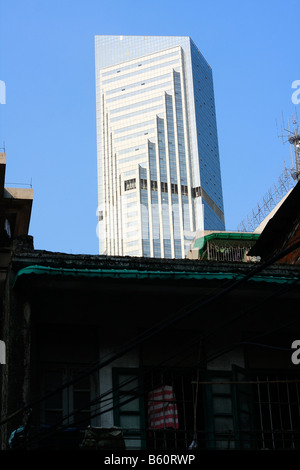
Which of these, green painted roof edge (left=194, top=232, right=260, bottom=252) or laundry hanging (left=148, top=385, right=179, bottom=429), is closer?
laundry hanging (left=148, top=385, right=179, bottom=429)

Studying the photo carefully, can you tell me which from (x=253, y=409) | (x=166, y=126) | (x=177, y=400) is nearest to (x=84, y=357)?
(x=177, y=400)

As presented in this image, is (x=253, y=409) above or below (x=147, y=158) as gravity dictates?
below

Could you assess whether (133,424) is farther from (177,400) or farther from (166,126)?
(166,126)

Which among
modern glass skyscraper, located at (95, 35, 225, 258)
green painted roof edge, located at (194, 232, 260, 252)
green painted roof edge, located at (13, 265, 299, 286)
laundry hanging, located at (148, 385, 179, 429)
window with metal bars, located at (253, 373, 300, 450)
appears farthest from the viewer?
modern glass skyscraper, located at (95, 35, 225, 258)

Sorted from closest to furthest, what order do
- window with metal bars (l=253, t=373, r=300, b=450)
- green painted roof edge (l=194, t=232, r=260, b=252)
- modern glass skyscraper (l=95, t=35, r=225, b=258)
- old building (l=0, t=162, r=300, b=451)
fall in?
old building (l=0, t=162, r=300, b=451) → window with metal bars (l=253, t=373, r=300, b=450) → green painted roof edge (l=194, t=232, r=260, b=252) → modern glass skyscraper (l=95, t=35, r=225, b=258)

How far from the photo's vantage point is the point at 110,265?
15.0 meters

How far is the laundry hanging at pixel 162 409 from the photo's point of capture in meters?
14.5

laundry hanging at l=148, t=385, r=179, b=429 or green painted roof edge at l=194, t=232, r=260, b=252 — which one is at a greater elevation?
green painted roof edge at l=194, t=232, r=260, b=252

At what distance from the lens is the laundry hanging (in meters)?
14.5

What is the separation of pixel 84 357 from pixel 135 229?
16633cm

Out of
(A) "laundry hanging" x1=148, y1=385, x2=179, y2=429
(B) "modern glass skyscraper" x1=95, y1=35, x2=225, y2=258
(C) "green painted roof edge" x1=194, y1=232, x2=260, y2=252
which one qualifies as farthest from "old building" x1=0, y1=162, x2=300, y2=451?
(B) "modern glass skyscraper" x1=95, y1=35, x2=225, y2=258

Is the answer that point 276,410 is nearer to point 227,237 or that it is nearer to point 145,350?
point 145,350

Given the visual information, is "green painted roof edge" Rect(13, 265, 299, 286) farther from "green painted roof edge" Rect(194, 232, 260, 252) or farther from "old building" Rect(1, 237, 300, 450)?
"green painted roof edge" Rect(194, 232, 260, 252)

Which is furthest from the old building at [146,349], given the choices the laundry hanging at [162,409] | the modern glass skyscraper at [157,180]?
the modern glass skyscraper at [157,180]
